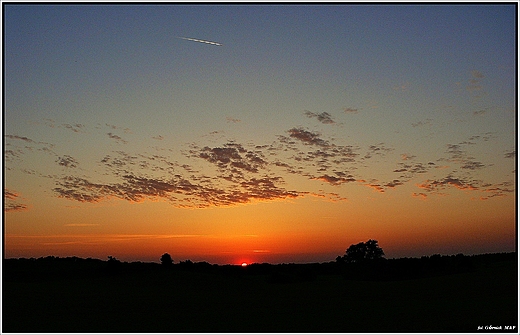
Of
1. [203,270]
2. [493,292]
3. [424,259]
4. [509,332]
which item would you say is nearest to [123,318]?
[509,332]

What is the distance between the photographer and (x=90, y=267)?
5691 cm

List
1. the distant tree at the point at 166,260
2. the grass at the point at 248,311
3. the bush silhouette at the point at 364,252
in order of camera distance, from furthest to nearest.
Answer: the bush silhouette at the point at 364,252, the distant tree at the point at 166,260, the grass at the point at 248,311

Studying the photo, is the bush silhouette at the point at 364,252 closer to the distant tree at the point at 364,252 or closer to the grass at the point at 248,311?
the distant tree at the point at 364,252

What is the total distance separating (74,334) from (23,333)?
238 centimetres

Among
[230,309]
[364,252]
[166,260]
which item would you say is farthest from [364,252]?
[230,309]

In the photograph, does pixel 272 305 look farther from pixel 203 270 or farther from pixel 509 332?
pixel 203 270

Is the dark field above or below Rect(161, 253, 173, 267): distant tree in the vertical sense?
below

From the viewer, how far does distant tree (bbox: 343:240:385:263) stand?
113812 millimetres

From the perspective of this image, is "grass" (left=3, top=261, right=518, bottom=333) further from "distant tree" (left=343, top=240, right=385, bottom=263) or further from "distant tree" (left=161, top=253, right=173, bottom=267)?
"distant tree" (left=343, top=240, right=385, bottom=263)

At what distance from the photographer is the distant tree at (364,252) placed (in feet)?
373

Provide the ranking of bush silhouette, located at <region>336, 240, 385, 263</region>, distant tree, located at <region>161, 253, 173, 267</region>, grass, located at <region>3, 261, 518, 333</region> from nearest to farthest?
grass, located at <region>3, 261, 518, 333</region>
distant tree, located at <region>161, 253, 173, 267</region>
bush silhouette, located at <region>336, 240, 385, 263</region>

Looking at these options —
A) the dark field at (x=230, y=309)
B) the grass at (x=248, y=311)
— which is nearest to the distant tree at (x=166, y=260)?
the dark field at (x=230, y=309)

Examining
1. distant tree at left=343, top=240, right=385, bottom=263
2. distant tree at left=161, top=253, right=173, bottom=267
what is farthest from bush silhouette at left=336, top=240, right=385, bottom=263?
distant tree at left=161, top=253, right=173, bottom=267

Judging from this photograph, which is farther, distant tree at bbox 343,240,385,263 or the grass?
distant tree at bbox 343,240,385,263
